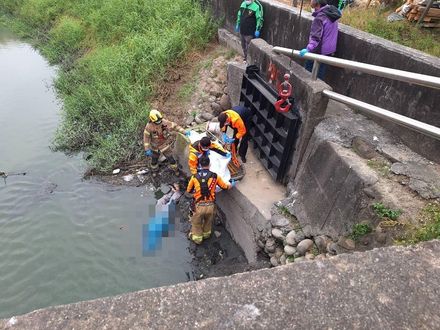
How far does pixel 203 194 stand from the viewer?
5531 mm

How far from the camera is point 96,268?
580 centimetres

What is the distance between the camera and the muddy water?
550 centimetres

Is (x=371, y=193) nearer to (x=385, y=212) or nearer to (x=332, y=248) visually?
(x=385, y=212)

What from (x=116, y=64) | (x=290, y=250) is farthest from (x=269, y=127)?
(x=116, y=64)

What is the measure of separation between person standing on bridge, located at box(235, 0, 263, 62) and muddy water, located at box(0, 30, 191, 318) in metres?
4.30

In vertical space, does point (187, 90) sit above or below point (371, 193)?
below

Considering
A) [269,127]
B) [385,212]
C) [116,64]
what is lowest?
[116,64]

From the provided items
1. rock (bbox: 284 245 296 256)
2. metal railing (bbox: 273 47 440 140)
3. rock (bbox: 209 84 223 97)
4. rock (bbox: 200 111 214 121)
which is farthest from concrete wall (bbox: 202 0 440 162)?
rock (bbox: 200 111 214 121)

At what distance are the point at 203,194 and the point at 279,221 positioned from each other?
4.05 feet

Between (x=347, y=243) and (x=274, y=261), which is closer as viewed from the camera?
Answer: (x=347, y=243)

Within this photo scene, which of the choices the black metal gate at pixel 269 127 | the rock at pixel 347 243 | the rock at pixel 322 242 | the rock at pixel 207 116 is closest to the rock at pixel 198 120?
the rock at pixel 207 116

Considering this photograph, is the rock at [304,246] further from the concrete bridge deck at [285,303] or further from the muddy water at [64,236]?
the concrete bridge deck at [285,303]

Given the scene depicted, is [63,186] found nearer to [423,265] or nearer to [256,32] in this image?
[256,32]

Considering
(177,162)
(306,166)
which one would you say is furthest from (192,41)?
A: (306,166)
